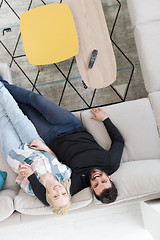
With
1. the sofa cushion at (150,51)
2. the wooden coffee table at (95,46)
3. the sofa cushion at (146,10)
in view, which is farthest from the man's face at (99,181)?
the sofa cushion at (146,10)

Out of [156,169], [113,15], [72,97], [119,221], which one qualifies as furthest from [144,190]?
[113,15]

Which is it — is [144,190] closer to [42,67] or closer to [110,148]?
[110,148]

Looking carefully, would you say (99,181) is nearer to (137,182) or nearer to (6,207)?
(137,182)

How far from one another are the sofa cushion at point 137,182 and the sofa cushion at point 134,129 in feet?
0.65

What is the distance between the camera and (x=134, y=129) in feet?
6.57

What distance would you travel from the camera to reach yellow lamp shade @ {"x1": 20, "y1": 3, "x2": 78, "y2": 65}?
2.07 meters

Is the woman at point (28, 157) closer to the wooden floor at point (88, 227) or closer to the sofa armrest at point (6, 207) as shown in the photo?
the sofa armrest at point (6, 207)

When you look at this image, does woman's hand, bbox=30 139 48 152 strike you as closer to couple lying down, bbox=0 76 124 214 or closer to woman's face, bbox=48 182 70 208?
couple lying down, bbox=0 76 124 214

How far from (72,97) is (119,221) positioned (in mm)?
1271

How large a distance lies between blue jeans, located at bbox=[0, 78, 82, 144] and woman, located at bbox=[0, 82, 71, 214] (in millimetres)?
84

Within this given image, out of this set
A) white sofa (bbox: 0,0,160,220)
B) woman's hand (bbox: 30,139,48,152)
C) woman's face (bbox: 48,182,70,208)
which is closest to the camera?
woman's face (bbox: 48,182,70,208)

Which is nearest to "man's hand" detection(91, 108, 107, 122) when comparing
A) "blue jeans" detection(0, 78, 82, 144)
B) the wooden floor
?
"blue jeans" detection(0, 78, 82, 144)

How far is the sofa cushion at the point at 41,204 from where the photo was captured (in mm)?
1734

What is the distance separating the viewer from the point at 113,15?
2654 millimetres
